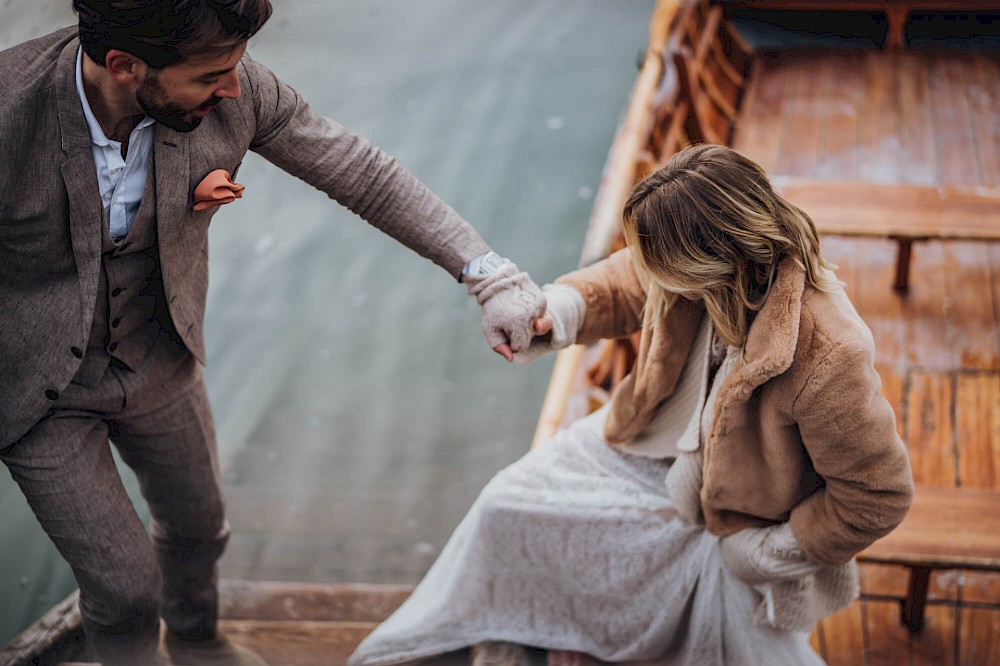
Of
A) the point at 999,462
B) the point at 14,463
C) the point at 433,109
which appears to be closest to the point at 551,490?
the point at 14,463

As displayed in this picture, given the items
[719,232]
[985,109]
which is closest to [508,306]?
[719,232]

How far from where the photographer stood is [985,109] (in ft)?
13.2

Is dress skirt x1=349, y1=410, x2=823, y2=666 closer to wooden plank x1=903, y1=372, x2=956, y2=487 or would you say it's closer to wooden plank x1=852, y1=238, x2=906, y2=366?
wooden plank x1=903, y1=372, x2=956, y2=487

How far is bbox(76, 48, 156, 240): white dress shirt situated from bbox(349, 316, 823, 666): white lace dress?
734mm

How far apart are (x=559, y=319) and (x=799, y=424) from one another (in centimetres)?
47

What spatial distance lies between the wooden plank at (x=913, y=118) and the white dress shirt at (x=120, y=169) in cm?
293

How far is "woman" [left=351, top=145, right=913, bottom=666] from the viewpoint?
1400mm

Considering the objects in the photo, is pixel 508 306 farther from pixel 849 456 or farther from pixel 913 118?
pixel 913 118

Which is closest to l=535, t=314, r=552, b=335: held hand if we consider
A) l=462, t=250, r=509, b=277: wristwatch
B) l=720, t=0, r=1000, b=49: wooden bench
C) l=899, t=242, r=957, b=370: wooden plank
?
l=462, t=250, r=509, b=277: wristwatch

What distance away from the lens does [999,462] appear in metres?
2.55

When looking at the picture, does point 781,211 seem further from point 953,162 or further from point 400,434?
point 400,434

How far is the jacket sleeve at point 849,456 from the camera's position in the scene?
4.55 ft

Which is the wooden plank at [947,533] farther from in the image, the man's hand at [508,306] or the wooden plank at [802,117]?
A: the wooden plank at [802,117]

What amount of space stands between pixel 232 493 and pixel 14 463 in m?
3.04
